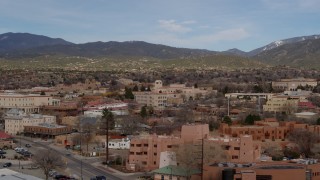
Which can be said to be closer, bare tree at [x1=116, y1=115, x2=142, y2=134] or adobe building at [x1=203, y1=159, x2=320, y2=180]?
adobe building at [x1=203, y1=159, x2=320, y2=180]

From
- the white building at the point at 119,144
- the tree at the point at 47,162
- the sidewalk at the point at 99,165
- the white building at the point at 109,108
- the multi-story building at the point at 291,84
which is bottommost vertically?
the sidewalk at the point at 99,165

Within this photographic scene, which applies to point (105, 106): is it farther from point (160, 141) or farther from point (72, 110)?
point (160, 141)

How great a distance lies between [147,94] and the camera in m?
99.8

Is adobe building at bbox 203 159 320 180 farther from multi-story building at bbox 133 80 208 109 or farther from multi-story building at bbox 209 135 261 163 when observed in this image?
multi-story building at bbox 133 80 208 109

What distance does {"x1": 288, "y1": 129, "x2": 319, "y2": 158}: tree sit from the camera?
168 feet

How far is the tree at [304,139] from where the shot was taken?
168ft

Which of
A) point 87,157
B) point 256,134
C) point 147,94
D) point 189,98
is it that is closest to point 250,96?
point 189,98

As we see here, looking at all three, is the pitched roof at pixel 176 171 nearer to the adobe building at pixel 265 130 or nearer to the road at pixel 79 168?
the road at pixel 79 168

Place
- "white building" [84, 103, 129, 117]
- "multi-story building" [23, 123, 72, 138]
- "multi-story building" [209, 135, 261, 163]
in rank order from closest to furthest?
"multi-story building" [209, 135, 261, 163] < "multi-story building" [23, 123, 72, 138] < "white building" [84, 103, 129, 117]

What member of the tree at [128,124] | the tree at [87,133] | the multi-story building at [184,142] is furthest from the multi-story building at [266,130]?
the tree at [87,133]

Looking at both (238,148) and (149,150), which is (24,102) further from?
(238,148)

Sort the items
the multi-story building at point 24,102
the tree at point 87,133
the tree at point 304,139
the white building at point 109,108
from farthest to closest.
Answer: the multi-story building at point 24,102 → the white building at point 109,108 → the tree at point 87,133 → the tree at point 304,139

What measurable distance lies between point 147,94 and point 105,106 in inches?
613

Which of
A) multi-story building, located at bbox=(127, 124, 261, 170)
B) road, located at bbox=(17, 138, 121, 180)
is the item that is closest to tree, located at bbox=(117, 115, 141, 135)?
road, located at bbox=(17, 138, 121, 180)
